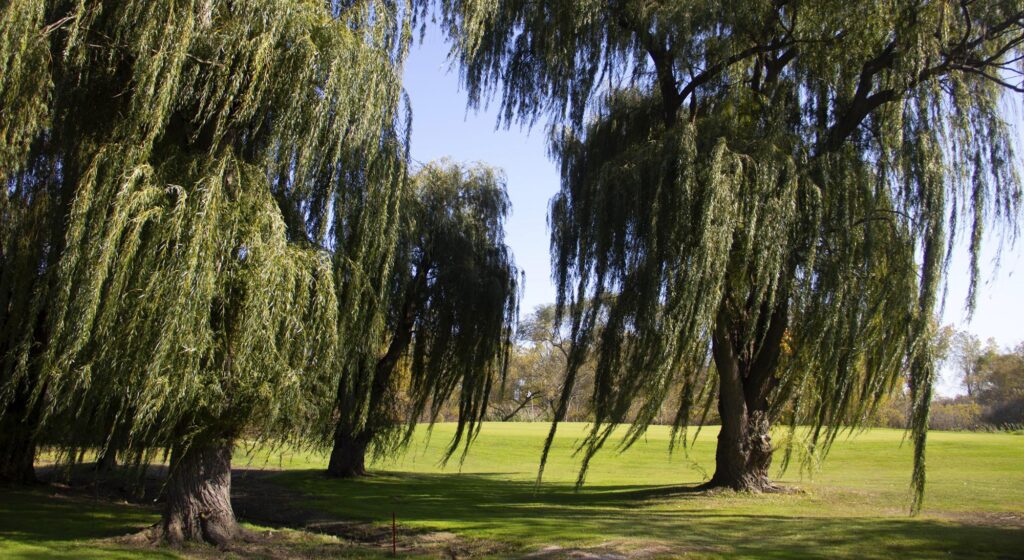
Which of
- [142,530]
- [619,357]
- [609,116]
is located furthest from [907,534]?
[142,530]

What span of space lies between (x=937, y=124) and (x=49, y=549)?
11.7 metres

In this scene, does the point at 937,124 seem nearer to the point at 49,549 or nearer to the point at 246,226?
the point at 246,226

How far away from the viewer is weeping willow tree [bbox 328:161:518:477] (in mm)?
15516

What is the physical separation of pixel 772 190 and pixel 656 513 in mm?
4953

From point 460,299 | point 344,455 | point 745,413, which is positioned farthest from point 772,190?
point 344,455

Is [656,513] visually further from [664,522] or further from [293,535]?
[293,535]

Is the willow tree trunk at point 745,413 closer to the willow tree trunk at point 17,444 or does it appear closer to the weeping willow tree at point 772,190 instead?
the weeping willow tree at point 772,190

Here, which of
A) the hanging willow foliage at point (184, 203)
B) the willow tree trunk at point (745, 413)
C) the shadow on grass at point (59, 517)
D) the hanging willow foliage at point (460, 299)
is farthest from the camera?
the hanging willow foliage at point (460, 299)

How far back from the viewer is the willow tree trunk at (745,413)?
42.3 feet

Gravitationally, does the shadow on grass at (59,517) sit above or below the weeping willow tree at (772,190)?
below

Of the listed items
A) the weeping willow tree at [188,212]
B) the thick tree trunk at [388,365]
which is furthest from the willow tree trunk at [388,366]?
the weeping willow tree at [188,212]

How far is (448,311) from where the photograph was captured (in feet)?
52.0

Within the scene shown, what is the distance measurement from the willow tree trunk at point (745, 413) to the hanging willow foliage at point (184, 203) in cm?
663

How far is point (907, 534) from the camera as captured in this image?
9.24 m
